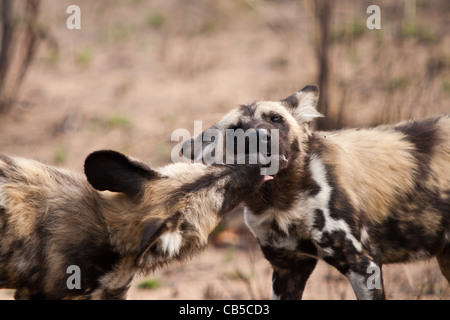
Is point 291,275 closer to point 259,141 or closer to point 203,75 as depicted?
point 259,141

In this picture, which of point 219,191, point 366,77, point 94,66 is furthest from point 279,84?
point 219,191

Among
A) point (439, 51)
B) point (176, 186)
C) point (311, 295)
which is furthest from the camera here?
point (439, 51)

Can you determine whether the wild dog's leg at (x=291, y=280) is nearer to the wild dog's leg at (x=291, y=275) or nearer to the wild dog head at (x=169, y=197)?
the wild dog's leg at (x=291, y=275)

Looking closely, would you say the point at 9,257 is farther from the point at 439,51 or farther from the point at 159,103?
the point at 439,51

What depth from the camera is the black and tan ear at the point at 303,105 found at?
138 inches

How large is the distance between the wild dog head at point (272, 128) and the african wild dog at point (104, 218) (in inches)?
9.3

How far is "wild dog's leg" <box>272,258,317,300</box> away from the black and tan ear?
0.73m

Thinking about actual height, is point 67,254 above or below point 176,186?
below

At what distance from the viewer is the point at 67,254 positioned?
290 centimetres

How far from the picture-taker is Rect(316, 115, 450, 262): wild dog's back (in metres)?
3.24

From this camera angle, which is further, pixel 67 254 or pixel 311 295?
pixel 311 295
